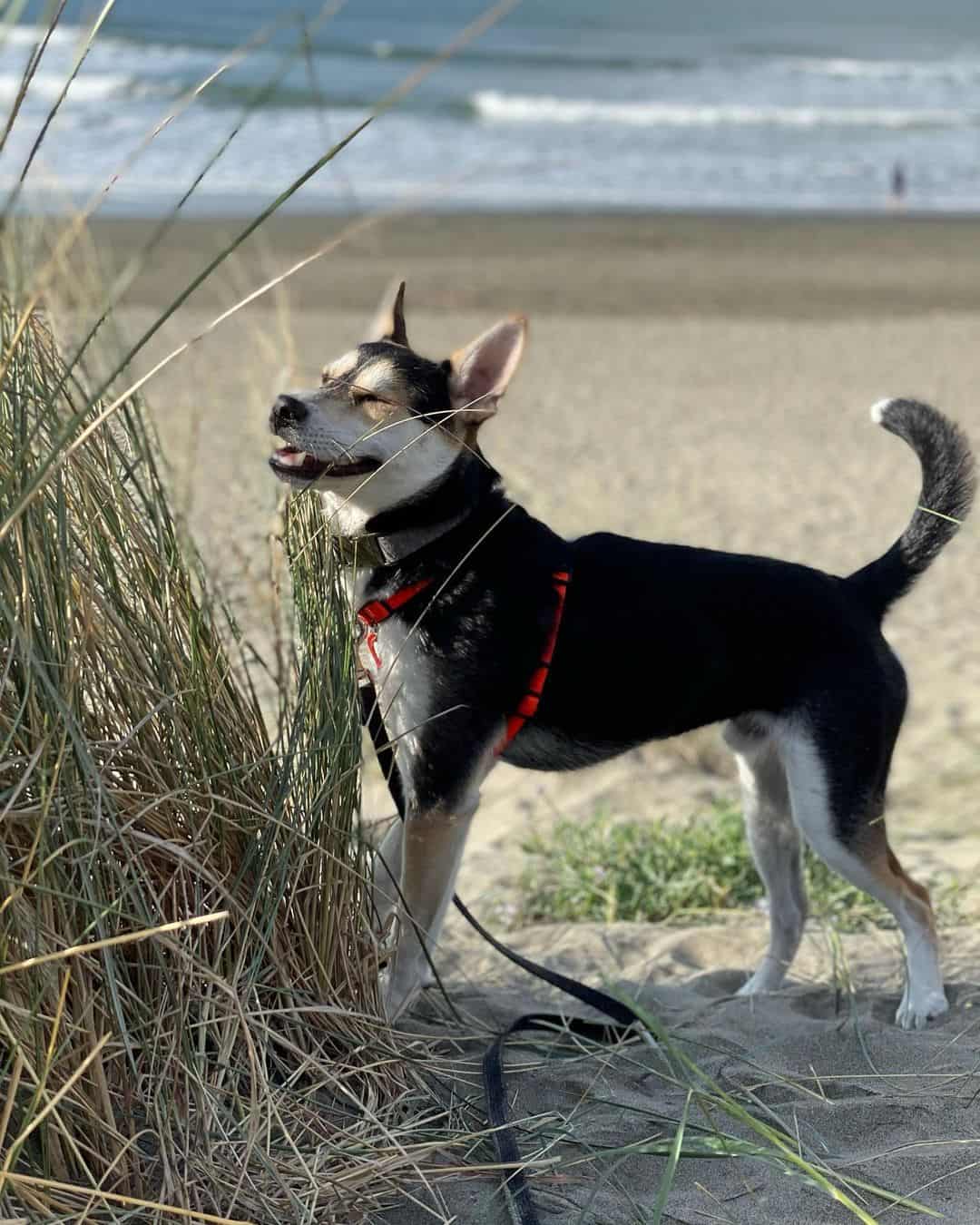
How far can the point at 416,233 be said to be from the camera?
2139 cm

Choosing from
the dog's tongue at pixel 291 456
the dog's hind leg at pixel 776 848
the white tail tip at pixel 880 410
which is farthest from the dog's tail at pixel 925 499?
the dog's tongue at pixel 291 456

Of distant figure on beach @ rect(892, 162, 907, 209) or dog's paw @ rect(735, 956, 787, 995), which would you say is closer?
dog's paw @ rect(735, 956, 787, 995)

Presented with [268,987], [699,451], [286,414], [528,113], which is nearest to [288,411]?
[286,414]

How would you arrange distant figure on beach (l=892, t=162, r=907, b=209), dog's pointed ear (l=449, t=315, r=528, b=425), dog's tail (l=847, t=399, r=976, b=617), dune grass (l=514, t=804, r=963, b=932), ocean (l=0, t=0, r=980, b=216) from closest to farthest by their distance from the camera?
dog's pointed ear (l=449, t=315, r=528, b=425) < dog's tail (l=847, t=399, r=976, b=617) < dune grass (l=514, t=804, r=963, b=932) < ocean (l=0, t=0, r=980, b=216) < distant figure on beach (l=892, t=162, r=907, b=209)

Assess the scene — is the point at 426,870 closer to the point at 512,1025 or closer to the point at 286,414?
the point at 512,1025

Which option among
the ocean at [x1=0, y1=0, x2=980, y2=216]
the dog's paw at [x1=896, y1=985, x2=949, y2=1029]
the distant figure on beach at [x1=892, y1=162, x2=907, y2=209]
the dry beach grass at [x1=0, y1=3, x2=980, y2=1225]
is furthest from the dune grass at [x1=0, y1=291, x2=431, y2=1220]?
the distant figure on beach at [x1=892, y1=162, x2=907, y2=209]

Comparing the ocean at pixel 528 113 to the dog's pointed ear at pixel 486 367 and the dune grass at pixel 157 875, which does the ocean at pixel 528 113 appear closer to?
the dog's pointed ear at pixel 486 367

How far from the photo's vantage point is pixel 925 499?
3.51m

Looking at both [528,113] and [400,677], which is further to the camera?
[528,113]

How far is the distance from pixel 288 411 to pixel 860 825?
1681mm

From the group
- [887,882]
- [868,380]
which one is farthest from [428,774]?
[868,380]

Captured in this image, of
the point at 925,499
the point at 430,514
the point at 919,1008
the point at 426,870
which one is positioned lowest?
the point at 919,1008

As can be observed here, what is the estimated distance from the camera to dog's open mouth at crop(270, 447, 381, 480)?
3002 millimetres

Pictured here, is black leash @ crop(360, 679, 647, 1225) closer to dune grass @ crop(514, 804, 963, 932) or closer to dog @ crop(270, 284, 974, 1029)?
dog @ crop(270, 284, 974, 1029)
